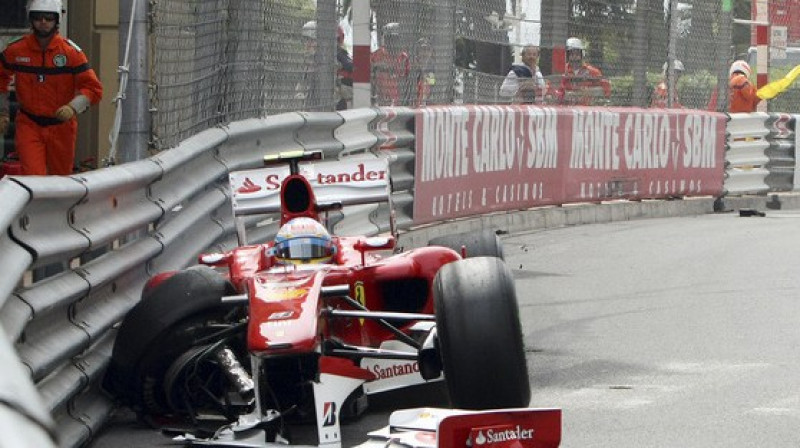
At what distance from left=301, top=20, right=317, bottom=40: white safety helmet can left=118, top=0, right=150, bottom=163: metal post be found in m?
3.96

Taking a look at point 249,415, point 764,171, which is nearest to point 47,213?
point 249,415

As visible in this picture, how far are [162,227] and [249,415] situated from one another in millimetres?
1993

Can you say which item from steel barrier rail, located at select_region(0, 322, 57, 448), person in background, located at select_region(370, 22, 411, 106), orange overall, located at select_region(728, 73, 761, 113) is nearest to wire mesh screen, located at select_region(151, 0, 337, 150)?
person in background, located at select_region(370, 22, 411, 106)

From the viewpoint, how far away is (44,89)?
10.4m

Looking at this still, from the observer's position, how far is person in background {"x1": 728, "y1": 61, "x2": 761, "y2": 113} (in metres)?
21.0

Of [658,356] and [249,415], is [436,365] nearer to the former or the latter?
[249,415]

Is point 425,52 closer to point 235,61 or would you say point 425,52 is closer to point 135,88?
point 235,61

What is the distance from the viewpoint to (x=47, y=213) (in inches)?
214

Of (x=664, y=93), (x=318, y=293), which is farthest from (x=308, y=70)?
(x=664, y=93)

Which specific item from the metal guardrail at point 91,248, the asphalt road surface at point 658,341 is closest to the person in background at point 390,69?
the asphalt road surface at point 658,341

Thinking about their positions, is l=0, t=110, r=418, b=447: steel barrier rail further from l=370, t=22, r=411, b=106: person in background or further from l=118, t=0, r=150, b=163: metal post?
l=370, t=22, r=411, b=106: person in background

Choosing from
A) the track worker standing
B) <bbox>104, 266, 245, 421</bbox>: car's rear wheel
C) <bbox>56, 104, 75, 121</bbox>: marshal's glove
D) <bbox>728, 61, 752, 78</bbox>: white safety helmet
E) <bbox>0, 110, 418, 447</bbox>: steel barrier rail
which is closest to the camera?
<bbox>0, 110, 418, 447</bbox>: steel barrier rail

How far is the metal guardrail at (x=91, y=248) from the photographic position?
4.83m

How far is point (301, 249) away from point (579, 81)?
38.4 ft
